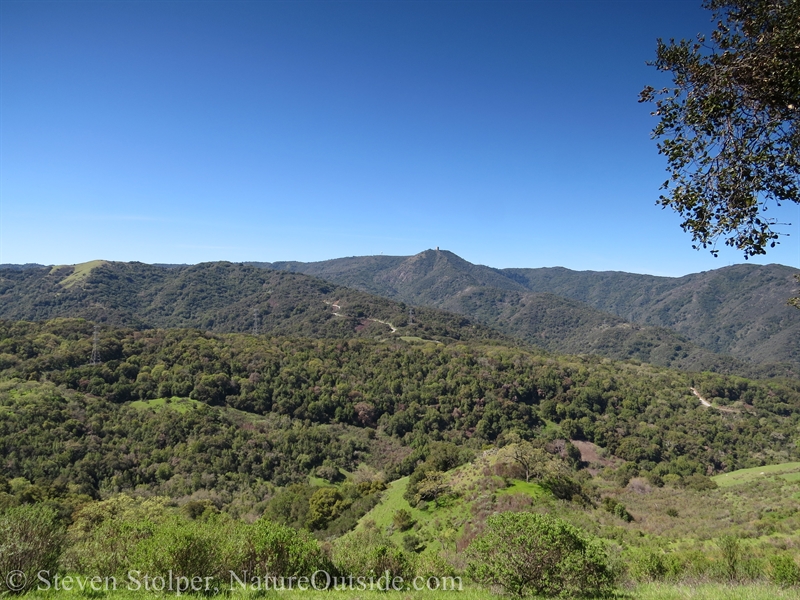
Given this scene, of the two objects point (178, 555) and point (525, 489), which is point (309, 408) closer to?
point (525, 489)

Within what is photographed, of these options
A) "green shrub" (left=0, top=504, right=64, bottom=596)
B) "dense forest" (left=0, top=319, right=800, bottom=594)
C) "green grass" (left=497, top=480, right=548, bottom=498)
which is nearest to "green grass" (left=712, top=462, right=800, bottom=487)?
"dense forest" (left=0, top=319, right=800, bottom=594)

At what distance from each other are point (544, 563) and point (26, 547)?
13.5 m

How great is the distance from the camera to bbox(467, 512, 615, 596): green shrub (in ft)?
35.8

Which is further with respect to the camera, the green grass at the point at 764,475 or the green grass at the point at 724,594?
the green grass at the point at 764,475

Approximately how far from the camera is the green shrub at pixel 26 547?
9469 millimetres

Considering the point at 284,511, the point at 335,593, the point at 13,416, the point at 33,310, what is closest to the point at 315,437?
the point at 284,511

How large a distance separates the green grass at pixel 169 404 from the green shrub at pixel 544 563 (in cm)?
6522

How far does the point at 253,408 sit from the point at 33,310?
187903 mm

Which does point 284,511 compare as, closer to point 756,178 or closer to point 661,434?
point 756,178

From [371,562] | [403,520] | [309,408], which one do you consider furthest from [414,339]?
[371,562]

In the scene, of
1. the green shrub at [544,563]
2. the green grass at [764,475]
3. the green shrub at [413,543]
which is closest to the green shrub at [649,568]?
the green shrub at [544,563]

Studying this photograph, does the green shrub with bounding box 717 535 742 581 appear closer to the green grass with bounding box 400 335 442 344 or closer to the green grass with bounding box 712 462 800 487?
the green grass with bounding box 712 462 800 487

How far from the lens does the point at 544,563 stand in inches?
436

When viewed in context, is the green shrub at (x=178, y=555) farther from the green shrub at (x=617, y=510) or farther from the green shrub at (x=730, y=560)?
the green shrub at (x=617, y=510)
